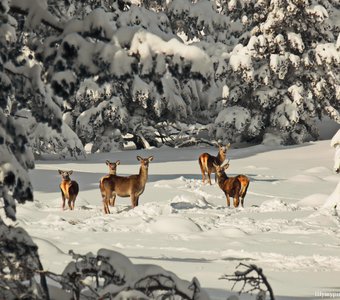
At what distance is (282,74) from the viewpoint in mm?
34500

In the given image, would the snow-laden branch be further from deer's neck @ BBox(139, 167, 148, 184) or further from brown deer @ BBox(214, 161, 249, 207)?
brown deer @ BBox(214, 161, 249, 207)

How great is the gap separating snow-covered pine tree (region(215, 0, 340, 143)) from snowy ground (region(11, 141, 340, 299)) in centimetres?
961

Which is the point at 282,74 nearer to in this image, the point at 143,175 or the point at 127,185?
the point at 143,175

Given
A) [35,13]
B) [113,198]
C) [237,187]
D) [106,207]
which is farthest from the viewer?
[237,187]

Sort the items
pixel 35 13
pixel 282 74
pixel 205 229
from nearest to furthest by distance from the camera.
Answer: pixel 35 13, pixel 205 229, pixel 282 74

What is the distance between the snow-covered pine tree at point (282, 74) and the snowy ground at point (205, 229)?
9609mm

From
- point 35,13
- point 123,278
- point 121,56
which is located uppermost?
point 35,13

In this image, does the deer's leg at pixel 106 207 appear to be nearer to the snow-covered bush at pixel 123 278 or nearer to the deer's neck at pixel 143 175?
the deer's neck at pixel 143 175

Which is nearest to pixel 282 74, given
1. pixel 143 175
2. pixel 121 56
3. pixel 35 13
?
pixel 143 175

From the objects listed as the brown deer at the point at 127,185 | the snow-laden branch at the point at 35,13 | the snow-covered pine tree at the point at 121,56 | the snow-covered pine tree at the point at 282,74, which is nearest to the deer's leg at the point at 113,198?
the brown deer at the point at 127,185

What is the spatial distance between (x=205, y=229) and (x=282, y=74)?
21939 millimetres

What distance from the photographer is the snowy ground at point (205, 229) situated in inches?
380

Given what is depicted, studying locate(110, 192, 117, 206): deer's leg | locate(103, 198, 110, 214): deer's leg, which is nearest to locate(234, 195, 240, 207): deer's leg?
locate(110, 192, 117, 206): deer's leg

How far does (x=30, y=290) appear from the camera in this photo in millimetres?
3877
